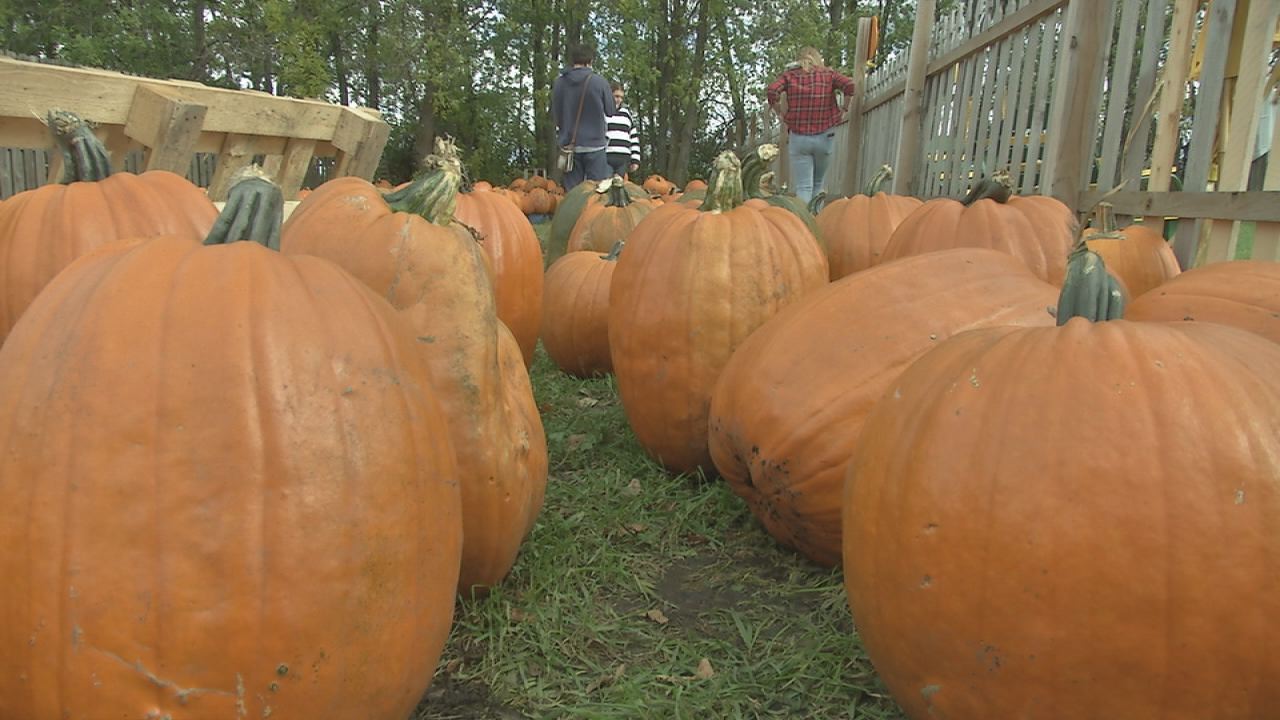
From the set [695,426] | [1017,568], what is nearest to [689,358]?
[695,426]

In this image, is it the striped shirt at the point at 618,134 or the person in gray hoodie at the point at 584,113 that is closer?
the person in gray hoodie at the point at 584,113

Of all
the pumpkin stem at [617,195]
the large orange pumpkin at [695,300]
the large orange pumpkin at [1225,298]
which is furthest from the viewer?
the pumpkin stem at [617,195]

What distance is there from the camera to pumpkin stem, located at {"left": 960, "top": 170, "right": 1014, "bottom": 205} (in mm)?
3176

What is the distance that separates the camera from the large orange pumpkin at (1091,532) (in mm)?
1226

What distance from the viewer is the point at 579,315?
3.95 meters

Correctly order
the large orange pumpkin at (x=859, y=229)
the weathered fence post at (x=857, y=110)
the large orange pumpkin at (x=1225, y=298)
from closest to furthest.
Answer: the large orange pumpkin at (x=1225, y=298) < the large orange pumpkin at (x=859, y=229) < the weathered fence post at (x=857, y=110)

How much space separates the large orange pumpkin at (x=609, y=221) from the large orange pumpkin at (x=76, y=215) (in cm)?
291

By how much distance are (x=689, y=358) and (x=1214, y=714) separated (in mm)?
1623

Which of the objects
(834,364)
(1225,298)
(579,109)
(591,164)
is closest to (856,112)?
(591,164)

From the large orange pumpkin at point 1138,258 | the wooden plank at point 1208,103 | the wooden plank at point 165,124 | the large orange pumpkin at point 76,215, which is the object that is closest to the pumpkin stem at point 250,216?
the large orange pumpkin at point 76,215

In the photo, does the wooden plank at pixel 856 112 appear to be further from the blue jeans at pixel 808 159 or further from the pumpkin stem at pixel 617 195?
the pumpkin stem at pixel 617 195

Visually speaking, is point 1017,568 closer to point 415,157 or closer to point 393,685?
point 393,685

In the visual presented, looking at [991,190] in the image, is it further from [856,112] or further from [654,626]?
[856,112]

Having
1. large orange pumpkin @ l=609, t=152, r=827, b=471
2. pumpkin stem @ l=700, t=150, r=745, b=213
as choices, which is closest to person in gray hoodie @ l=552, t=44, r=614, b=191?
pumpkin stem @ l=700, t=150, r=745, b=213
